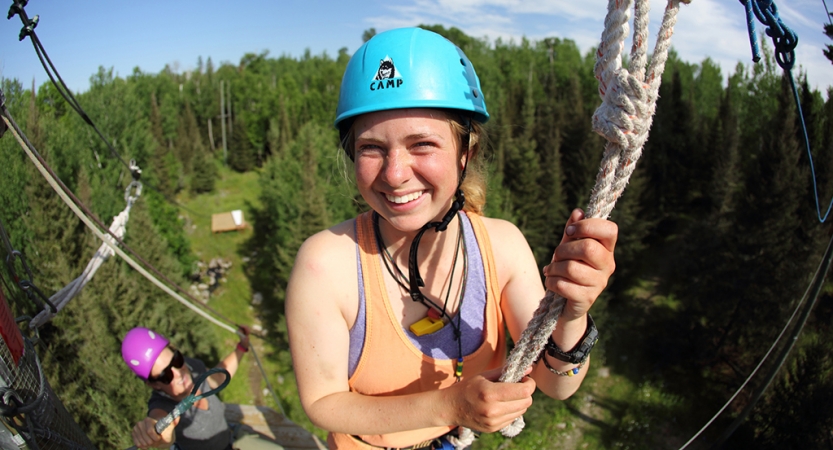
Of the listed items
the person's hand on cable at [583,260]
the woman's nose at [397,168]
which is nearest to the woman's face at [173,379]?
the woman's nose at [397,168]

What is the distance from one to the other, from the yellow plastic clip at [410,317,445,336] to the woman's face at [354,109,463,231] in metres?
0.38

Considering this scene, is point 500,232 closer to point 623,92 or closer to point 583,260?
point 583,260

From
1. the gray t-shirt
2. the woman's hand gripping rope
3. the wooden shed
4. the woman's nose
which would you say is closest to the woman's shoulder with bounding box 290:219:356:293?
the woman's nose

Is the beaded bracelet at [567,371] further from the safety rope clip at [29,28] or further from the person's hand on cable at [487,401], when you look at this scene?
the safety rope clip at [29,28]

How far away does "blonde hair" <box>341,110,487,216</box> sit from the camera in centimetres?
170

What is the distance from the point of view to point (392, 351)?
178 centimetres

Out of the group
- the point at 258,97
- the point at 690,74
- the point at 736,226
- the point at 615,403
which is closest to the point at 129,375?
the point at 615,403

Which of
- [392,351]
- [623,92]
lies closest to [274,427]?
[392,351]

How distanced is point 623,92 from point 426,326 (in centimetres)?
104

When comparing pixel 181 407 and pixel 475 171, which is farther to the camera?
pixel 181 407

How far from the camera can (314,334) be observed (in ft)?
5.51

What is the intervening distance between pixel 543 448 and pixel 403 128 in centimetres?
1869

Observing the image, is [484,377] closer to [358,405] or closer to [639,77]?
[358,405]

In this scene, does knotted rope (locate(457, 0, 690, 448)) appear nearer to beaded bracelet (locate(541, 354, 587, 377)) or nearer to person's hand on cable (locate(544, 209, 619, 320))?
person's hand on cable (locate(544, 209, 619, 320))
